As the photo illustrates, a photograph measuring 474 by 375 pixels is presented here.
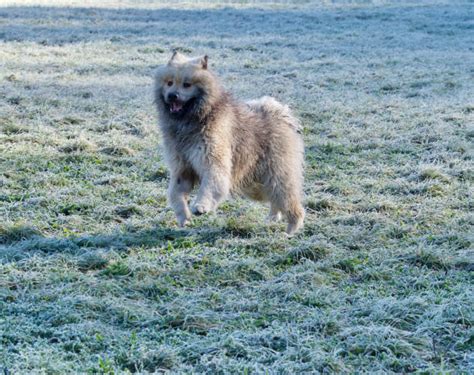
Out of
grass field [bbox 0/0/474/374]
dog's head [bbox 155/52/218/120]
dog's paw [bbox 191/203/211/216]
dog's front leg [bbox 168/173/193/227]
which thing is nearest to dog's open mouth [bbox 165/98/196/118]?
dog's head [bbox 155/52/218/120]

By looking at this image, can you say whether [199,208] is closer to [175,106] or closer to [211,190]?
[211,190]

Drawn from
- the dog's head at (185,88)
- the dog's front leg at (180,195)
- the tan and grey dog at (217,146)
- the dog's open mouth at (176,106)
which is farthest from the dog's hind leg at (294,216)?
the dog's open mouth at (176,106)

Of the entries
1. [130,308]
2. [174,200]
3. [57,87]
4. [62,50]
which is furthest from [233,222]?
[62,50]

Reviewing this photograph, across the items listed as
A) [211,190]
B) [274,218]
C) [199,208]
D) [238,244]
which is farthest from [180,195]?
[274,218]

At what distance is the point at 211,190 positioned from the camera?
6457mm

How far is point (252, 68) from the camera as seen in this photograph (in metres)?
18.4

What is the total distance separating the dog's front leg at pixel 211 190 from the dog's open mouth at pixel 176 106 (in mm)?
663

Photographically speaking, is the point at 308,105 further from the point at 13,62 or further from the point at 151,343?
the point at 151,343

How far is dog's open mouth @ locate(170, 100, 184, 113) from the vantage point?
652 centimetres

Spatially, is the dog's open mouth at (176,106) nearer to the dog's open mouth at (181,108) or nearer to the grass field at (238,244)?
the dog's open mouth at (181,108)

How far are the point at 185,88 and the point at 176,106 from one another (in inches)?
7.8

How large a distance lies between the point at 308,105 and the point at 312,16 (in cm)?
1753

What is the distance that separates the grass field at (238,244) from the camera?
430 cm

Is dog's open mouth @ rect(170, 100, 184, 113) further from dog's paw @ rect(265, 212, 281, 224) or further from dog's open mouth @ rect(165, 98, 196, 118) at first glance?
dog's paw @ rect(265, 212, 281, 224)
